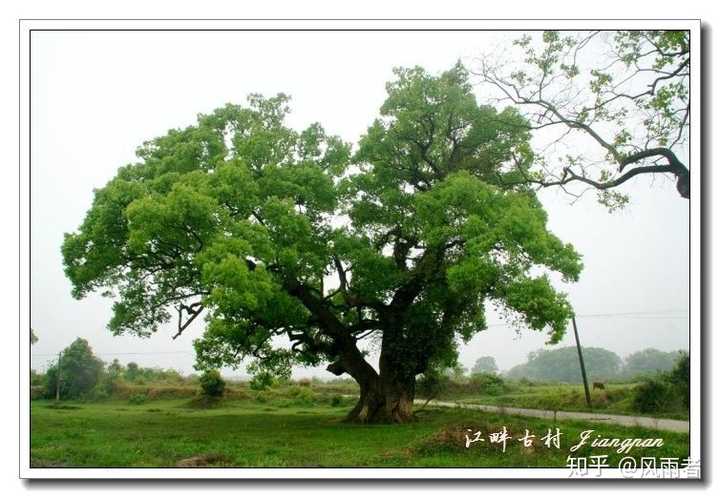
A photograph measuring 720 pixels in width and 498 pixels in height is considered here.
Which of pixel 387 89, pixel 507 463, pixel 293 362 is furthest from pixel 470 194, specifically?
pixel 293 362

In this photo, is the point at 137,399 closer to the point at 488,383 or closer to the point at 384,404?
the point at 384,404

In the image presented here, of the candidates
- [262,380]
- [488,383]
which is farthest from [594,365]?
[262,380]

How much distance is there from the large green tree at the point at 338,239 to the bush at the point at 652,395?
218 inches

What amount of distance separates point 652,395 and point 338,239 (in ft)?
36.3

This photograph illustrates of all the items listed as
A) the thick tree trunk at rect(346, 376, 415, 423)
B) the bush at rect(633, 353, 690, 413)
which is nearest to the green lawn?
the thick tree trunk at rect(346, 376, 415, 423)

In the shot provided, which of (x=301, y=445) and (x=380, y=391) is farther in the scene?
(x=380, y=391)

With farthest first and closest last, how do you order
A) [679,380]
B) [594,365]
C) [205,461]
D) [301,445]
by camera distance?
[594,365] < [679,380] < [301,445] < [205,461]

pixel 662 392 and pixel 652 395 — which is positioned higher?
pixel 662 392

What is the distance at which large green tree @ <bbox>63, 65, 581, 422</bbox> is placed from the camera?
515 inches

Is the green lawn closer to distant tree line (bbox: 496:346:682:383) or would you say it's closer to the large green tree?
the large green tree

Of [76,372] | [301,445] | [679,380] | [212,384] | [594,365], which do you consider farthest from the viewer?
[594,365]

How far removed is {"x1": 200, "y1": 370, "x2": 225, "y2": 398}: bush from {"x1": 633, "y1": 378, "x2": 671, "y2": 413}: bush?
18.5m

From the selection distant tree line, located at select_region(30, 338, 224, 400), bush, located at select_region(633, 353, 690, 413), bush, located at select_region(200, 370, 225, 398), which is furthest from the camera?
bush, located at select_region(200, 370, 225, 398)

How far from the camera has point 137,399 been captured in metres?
28.4
